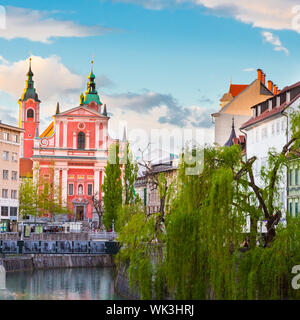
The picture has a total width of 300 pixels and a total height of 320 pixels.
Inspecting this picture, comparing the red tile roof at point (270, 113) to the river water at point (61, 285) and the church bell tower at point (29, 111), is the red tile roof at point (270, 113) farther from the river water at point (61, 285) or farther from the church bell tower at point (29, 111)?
the church bell tower at point (29, 111)

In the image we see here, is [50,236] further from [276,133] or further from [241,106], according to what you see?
[241,106]

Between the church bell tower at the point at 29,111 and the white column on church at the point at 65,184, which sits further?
the church bell tower at the point at 29,111

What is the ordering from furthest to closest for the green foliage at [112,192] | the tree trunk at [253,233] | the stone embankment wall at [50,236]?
the green foliage at [112,192] < the stone embankment wall at [50,236] < the tree trunk at [253,233]

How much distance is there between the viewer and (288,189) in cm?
5325

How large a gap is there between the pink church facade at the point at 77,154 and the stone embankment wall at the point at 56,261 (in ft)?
150

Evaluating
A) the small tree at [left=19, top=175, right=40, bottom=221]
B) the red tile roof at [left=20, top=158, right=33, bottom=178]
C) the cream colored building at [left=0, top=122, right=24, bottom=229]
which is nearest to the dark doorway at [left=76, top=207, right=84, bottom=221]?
the red tile roof at [left=20, top=158, right=33, bottom=178]

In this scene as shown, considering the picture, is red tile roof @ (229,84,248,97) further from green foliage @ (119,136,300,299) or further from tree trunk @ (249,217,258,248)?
tree trunk @ (249,217,258,248)

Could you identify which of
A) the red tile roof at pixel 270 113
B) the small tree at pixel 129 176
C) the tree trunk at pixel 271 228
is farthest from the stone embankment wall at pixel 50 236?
the tree trunk at pixel 271 228

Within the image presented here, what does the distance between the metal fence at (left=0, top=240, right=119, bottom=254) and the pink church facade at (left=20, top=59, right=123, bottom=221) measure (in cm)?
4867

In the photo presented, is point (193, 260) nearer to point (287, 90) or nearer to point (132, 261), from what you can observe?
point (132, 261)

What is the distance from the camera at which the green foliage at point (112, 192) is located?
3162 inches

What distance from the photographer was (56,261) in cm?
6272
